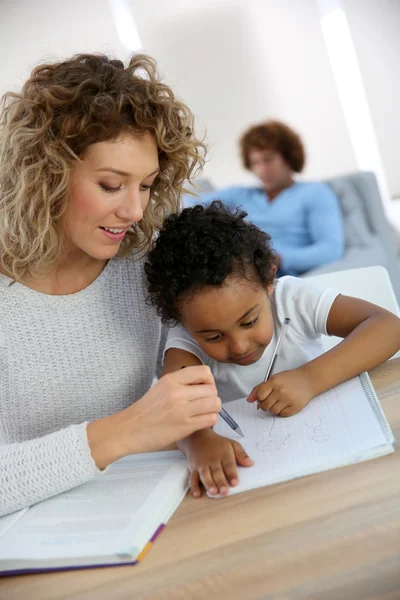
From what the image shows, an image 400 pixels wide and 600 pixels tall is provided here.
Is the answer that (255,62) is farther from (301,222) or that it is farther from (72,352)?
(72,352)

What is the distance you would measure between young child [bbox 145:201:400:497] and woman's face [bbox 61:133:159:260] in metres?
0.12

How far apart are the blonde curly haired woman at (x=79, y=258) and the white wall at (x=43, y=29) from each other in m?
4.10

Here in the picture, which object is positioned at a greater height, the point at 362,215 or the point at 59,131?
the point at 59,131

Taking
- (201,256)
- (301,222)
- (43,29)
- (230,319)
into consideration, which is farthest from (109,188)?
(43,29)

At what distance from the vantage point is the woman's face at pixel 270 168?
371cm

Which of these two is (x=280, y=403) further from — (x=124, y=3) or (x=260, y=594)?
(x=124, y=3)

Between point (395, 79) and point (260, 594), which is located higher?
point (395, 79)

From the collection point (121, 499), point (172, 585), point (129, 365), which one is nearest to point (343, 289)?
point (129, 365)

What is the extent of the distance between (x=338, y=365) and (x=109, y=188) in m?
0.50

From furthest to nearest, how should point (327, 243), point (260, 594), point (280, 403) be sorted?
point (327, 243) → point (280, 403) → point (260, 594)

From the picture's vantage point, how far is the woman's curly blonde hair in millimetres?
1180

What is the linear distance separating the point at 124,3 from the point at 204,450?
5.04m

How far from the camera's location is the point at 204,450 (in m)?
0.97

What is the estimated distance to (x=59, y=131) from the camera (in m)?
1.20
